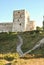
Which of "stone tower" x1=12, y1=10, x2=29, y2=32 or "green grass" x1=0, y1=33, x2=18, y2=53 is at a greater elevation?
"stone tower" x1=12, y1=10, x2=29, y2=32

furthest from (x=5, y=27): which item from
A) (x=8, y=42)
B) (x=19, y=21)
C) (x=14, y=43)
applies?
(x=14, y=43)

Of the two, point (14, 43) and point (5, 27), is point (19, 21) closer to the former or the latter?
point (5, 27)

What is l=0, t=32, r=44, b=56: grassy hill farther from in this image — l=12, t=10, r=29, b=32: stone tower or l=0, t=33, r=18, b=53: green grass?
l=12, t=10, r=29, b=32: stone tower

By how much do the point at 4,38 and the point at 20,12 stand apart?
15.9 m

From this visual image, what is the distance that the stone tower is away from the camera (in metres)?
65.2

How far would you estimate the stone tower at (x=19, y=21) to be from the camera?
65188 millimetres

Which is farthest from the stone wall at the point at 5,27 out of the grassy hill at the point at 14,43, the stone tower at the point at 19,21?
the grassy hill at the point at 14,43

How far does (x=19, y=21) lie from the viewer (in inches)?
2596

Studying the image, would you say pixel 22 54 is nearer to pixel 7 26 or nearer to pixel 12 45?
pixel 12 45

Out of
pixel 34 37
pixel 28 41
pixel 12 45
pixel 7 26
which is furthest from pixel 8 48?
pixel 7 26

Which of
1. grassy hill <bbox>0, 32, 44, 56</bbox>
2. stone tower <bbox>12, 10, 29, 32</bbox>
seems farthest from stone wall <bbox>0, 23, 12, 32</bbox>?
grassy hill <bbox>0, 32, 44, 56</bbox>

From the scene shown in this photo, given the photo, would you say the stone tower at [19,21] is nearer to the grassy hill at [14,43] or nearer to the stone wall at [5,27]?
the stone wall at [5,27]

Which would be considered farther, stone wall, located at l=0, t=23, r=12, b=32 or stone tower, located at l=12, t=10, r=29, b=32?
stone wall, located at l=0, t=23, r=12, b=32

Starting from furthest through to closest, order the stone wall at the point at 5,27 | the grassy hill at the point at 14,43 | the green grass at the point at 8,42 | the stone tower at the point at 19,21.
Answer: the stone wall at the point at 5,27 < the stone tower at the point at 19,21 < the green grass at the point at 8,42 < the grassy hill at the point at 14,43
